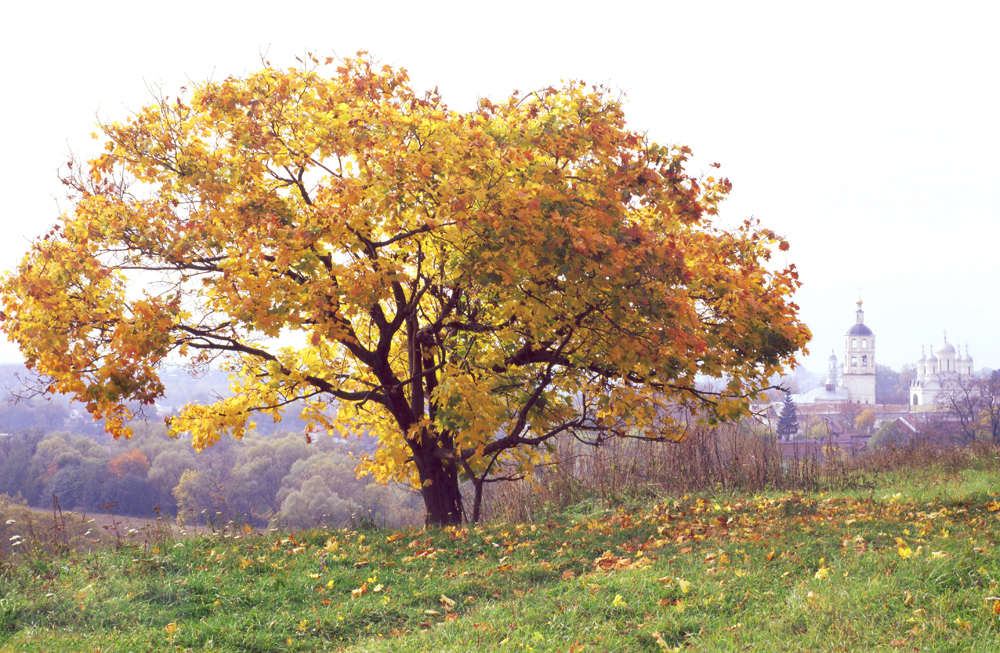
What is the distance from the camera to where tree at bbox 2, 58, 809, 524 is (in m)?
6.49

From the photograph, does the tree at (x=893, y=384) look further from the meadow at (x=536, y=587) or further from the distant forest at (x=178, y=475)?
the meadow at (x=536, y=587)

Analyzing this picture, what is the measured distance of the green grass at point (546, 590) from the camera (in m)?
4.33

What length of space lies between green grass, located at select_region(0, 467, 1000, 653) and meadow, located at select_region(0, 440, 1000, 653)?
0.06 feet

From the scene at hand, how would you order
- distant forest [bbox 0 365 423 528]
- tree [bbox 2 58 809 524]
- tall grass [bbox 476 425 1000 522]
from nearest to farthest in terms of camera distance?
tree [bbox 2 58 809 524]
tall grass [bbox 476 425 1000 522]
distant forest [bbox 0 365 423 528]

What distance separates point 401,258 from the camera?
7.52 m

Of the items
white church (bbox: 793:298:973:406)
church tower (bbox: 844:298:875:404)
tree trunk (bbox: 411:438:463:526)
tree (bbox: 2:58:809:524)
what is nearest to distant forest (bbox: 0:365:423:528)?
tree trunk (bbox: 411:438:463:526)

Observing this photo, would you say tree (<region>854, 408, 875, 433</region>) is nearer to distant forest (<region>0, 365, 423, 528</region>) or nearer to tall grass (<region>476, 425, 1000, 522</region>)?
distant forest (<region>0, 365, 423, 528</region>)

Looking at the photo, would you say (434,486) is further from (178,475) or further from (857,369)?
(857,369)

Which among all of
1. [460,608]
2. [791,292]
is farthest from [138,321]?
[791,292]

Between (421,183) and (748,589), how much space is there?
13.9 feet

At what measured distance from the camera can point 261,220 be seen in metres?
6.71

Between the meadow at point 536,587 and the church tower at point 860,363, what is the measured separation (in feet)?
430

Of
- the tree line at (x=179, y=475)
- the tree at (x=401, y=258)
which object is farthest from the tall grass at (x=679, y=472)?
the tree line at (x=179, y=475)

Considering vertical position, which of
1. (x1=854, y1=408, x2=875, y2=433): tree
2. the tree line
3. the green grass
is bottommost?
the tree line
